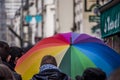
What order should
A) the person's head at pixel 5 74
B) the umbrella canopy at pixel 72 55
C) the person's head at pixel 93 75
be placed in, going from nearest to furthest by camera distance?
the person's head at pixel 5 74 → the person's head at pixel 93 75 → the umbrella canopy at pixel 72 55

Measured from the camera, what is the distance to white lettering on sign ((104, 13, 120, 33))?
14.0 meters

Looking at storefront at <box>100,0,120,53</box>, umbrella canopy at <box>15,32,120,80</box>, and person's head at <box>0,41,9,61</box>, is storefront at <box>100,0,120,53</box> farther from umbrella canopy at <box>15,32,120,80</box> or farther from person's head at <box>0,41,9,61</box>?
person's head at <box>0,41,9,61</box>

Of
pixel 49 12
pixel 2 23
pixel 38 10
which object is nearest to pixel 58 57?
pixel 49 12

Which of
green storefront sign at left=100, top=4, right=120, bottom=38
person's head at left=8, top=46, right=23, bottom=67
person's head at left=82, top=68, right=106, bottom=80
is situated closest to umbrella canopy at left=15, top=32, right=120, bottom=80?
person's head at left=8, top=46, right=23, bottom=67

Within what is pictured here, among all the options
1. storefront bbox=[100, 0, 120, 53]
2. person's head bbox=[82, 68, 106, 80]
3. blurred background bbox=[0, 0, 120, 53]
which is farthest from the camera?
blurred background bbox=[0, 0, 120, 53]

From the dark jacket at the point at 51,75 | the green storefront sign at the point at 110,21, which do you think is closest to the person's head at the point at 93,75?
the dark jacket at the point at 51,75

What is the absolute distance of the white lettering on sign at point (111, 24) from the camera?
1399 centimetres

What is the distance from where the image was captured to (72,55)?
375 inches

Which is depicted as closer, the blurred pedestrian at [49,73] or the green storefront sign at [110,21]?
the blurred pedestrian at [49,73]

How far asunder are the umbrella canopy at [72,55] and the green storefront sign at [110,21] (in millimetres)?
4153

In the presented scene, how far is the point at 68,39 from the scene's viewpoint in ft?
32.0

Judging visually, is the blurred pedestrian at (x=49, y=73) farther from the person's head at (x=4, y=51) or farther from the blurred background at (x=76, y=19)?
the blurred background at (x=76, y=19)

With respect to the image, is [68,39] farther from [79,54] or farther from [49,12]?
[49,12]

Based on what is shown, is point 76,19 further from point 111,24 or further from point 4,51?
point 4,51
